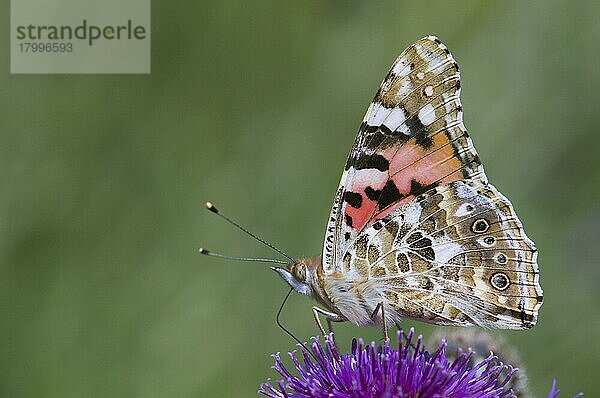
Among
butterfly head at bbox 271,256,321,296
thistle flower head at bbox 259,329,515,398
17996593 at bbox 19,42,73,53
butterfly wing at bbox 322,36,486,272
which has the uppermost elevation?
17996593 at bbox 19,42,73,53

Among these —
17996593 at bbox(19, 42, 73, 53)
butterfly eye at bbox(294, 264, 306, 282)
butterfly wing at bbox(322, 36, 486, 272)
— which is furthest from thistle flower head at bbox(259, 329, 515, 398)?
17996593 at bbox(19, 42, 73, 53)

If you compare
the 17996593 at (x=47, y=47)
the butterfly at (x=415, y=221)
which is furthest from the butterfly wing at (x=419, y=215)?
the 17996593 at (x=47, y=47)

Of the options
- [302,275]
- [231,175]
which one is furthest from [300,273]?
[231,175]

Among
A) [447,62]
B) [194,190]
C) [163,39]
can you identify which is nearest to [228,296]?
[194,190]

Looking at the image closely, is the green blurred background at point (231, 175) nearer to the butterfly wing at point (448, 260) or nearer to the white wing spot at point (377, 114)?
the butterfly wing at point (448, 260)

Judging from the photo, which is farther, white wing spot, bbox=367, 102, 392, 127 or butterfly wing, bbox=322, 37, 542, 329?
white wing spot, bbox=367, 102, 392, 127

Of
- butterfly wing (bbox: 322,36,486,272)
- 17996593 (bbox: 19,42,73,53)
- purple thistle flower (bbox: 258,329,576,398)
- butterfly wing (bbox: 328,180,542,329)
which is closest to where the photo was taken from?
purple thistle flower (bbox: 258,329,576,398)

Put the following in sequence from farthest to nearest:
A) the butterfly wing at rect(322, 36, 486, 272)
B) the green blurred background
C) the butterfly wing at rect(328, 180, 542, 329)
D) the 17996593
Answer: the 17996593 → the green blurred background → the butterfly wing at rect(322, 36, 486, 272) → the butterfly wing at rect(328, 180, 542, 329)

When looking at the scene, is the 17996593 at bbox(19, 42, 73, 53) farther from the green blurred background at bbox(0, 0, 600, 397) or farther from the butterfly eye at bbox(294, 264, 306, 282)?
the butterfly eye at bbox(294, 264, 306, 282)
